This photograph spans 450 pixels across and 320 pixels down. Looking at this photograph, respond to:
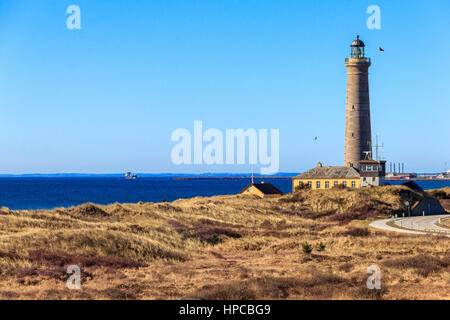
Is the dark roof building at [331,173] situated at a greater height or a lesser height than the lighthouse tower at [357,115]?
lesser

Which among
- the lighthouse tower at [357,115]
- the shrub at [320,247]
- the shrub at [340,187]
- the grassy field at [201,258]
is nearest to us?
the grassy field at [201,258]

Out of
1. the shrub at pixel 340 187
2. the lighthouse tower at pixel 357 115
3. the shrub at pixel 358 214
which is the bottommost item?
the shrub at pixel 358 214

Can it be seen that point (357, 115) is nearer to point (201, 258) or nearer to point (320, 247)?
point (320, 247)

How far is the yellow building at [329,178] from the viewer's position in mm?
81000

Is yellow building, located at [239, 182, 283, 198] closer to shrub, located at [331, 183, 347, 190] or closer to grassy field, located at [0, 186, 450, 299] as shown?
shrub, located at [331, 183, 347, 190]

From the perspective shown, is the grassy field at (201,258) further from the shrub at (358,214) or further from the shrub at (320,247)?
the shrub at (358,214)

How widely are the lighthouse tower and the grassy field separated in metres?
31.9

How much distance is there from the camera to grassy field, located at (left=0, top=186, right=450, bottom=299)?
2291 centimetres

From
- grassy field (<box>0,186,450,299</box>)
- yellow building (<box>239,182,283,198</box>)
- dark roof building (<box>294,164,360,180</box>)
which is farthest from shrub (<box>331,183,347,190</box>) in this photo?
grassy field (<box>0,186,450,299</box>)

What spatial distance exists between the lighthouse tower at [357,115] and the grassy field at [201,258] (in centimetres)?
3192

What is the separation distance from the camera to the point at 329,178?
82938 mm

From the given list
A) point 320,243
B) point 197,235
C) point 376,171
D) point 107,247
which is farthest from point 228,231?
point 376,171

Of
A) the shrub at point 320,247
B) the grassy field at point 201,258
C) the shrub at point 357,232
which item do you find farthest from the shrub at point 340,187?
the shrub at point 320,247
